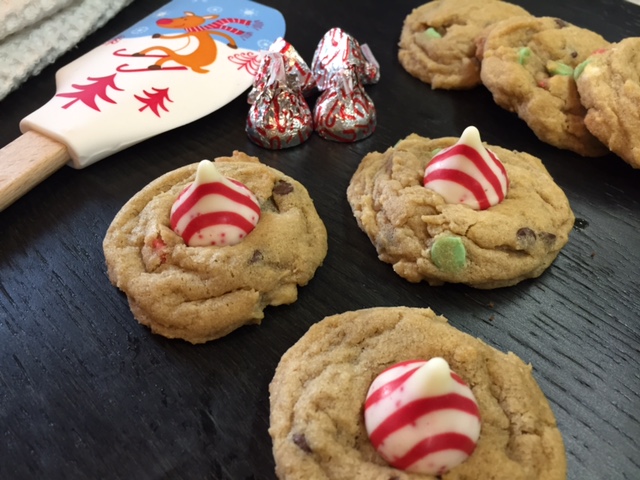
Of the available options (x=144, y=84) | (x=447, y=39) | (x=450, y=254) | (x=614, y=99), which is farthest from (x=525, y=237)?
(x=144, y=84)

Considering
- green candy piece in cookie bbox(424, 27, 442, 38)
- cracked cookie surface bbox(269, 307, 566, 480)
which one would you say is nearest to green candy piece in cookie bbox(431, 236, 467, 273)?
cracked cookie surface bbox(269, 307, 566, 480)

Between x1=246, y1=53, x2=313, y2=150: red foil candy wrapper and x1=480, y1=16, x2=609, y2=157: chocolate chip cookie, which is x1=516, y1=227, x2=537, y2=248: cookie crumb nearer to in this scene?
x1=480, y1=16, x2=609, y2=157: chocolate chip cookie

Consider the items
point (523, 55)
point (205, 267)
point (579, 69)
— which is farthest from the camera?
point (523, 55)

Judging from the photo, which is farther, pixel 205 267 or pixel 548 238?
pixel 548 238

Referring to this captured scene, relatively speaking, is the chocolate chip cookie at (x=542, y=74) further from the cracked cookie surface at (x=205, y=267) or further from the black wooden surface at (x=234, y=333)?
the cracked cookie surface at (x=205, y=267)

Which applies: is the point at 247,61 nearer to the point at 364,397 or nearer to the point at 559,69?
the point at 559,69

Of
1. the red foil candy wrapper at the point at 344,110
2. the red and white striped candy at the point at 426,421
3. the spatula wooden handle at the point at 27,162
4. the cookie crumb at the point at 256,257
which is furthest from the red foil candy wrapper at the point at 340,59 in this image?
the red and white striped candy at the point at 426,421

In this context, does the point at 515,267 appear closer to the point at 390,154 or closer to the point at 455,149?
the point at 455,149
